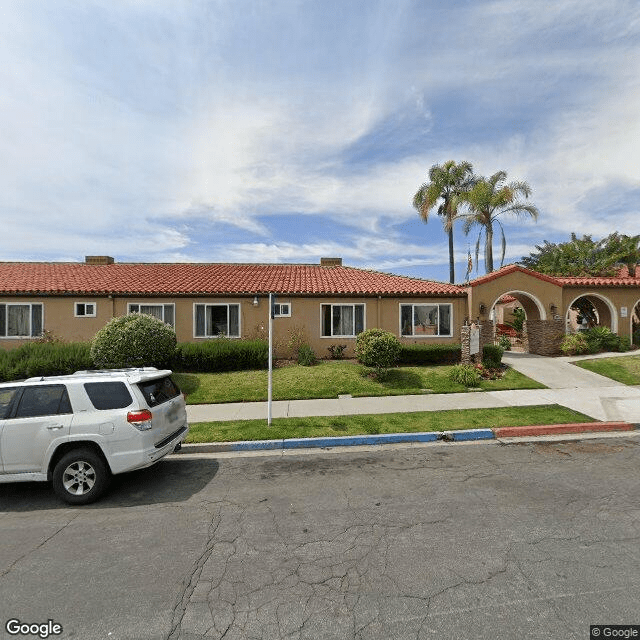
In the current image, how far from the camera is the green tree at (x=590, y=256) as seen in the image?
29688 mm

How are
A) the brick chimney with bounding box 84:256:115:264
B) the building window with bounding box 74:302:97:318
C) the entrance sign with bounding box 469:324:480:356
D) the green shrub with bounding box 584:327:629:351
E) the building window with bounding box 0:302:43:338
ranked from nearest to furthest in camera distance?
the entrance sign with bounding box 469:324:480:356
the building window with bounding box 0:302:43:338
the building window with bounding box 74:302:97:318
the green shrub with bounding box 584:327:629:351
the brick chimney with bounding box 84:256:115:264

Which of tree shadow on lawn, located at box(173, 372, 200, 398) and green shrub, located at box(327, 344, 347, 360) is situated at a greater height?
green shrub, located at box(327, 344, 347, 360)

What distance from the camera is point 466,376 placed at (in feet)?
41.3

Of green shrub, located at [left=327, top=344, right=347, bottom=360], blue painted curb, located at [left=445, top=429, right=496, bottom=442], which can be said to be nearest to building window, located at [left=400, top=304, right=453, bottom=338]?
green shrub, located at [left=327, top=344, right=347, bottom=360]

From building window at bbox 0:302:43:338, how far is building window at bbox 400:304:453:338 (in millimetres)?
15600

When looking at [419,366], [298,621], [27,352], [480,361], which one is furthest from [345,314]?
[298,621]

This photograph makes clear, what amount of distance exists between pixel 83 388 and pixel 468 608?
18.0 ft

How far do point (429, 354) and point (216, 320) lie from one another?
356 inches

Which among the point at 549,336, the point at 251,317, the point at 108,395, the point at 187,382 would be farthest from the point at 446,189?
the point at 108,395

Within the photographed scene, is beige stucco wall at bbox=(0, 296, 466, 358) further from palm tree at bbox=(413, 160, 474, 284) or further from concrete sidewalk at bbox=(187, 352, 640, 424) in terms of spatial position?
palm tree at bbox=(413, 160, 474, 284)

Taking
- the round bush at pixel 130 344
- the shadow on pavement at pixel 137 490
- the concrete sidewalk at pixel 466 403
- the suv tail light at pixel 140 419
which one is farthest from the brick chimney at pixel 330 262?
the suv tail light at pixel 140 419

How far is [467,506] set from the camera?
4.88 metres

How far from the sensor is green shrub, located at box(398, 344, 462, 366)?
14688 millimetres

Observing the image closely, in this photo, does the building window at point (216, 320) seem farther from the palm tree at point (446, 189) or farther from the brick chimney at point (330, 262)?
the palm tree at point (446, 189)
